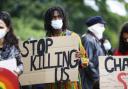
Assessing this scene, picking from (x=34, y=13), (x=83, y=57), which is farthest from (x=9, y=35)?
(x=34, y=13)

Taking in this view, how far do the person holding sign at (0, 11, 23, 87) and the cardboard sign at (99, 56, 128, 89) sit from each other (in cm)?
117

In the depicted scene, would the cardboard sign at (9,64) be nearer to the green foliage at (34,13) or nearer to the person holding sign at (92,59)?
the person holding sign at (92,59)

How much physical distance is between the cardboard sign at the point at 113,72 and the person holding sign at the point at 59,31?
27cm

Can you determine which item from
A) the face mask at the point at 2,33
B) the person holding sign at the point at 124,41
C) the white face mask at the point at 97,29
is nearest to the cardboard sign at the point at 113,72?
the person holding sign at the point at 124,41

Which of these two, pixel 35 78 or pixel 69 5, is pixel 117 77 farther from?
pixel 69 5

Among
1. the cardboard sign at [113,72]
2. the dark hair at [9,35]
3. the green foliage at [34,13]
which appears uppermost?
the dark hair at [9,35]

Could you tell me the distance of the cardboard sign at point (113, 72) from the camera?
10.7m

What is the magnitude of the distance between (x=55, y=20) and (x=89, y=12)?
22.7m

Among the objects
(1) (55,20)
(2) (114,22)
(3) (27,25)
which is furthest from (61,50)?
(2) (114,22)

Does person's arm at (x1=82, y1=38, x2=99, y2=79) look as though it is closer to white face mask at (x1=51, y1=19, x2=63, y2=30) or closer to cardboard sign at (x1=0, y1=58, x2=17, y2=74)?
white face mask at (x1=51, y1=19, x2=63, y2=30)

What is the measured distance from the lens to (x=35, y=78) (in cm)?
1071

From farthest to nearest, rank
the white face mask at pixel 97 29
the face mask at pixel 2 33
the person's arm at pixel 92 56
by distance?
1. the white face mask at pixel 97 29
2. the person's arm at pixel 92 56
3. the face mask at pixel 2 33

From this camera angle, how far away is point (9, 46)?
10000mm

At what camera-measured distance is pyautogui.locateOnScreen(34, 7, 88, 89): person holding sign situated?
1054 centimetres
